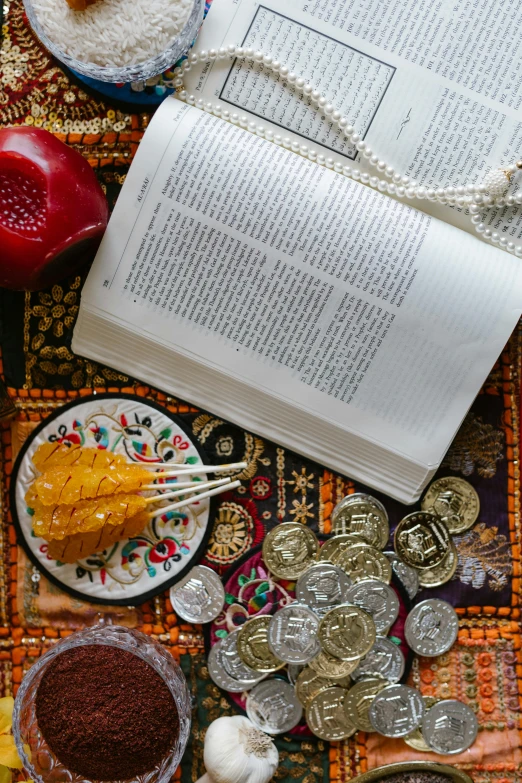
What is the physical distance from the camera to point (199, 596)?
3.57 ft

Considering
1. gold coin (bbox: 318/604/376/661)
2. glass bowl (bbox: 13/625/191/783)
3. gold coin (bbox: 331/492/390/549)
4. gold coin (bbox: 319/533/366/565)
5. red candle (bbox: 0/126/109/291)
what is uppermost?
red candle (bbox: 0/126/109/291)

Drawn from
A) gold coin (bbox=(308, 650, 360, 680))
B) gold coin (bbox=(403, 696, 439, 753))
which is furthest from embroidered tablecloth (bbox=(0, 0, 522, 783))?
gold coin (bbox=(308, 650, 360, 680))

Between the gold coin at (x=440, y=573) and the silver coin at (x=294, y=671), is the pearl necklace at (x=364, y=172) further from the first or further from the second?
the silver coin at (x=294, y=671)

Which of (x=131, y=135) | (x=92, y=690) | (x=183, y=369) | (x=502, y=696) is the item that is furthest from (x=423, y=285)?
(x=92, y=690)

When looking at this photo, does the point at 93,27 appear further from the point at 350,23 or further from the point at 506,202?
the point at 506,202

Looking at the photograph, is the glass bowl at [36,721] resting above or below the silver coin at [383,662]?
below

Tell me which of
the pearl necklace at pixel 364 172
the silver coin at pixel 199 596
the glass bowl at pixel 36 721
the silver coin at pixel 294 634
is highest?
the pearl necklace at pixel 364 172

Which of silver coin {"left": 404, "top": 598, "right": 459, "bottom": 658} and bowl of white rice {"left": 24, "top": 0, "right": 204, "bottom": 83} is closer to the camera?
bowl of white rice {"left": 24, "top": 0, "right": 204, "bottom": 83}

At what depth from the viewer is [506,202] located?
102 centimetres

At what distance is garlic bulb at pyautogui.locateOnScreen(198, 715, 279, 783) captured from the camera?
1010 millimetres

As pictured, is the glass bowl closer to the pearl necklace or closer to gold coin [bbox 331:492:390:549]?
gold coin [bbox 331:492:390:549]

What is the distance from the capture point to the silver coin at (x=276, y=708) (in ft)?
3.51

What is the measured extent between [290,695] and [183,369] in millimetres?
565

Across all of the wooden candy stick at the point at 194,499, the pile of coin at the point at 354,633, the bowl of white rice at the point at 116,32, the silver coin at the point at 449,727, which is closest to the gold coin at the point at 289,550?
the pile of coin at the point at 354,633
